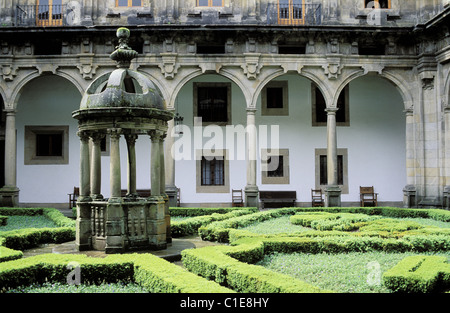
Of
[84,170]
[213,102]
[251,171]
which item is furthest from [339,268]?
[213,102]

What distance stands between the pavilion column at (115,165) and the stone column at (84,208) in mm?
817

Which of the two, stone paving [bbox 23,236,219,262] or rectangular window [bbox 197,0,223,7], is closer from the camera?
stone paving [bbox 23,236,219,262]

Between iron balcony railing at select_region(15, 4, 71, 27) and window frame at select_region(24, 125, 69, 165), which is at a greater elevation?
iron balcony railing at select_region(15, 4, 71, 27)

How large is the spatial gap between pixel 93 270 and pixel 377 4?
55.0ft

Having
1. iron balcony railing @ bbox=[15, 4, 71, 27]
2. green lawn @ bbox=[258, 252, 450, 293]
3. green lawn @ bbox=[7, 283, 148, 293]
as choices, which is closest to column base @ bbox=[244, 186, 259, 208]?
green lawn @ bbox=[258, 252, 450, 293]

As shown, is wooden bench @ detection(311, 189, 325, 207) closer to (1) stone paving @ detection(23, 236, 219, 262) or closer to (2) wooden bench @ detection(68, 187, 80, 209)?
→ (1) stone paving @ detection(23, 236, 219, 262)

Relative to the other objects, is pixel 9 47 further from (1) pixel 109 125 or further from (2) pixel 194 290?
(2) pixel 194 290

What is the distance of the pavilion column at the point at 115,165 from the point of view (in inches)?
337

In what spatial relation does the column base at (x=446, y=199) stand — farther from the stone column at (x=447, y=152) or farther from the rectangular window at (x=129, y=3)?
the rectangular window at (x=129, y=3)

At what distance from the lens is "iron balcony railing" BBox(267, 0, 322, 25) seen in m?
18.3

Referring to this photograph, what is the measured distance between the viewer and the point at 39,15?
18.5 meters

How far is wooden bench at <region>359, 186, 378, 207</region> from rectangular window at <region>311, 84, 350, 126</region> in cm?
319

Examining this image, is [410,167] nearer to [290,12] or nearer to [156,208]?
[290,12]

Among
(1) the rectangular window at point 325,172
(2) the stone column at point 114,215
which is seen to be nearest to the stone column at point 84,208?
(2) the stone column at point 114,215
